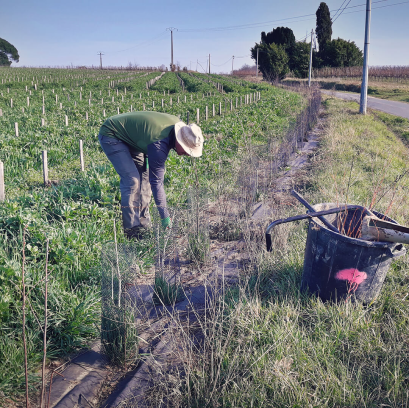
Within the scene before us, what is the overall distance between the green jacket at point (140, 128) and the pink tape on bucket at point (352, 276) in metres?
2.36

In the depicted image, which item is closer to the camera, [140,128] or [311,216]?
[311,216]

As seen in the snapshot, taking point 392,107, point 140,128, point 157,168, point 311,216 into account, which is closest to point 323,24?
point 392,107

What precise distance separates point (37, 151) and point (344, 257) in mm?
8366

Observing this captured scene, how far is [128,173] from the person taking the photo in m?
4.39

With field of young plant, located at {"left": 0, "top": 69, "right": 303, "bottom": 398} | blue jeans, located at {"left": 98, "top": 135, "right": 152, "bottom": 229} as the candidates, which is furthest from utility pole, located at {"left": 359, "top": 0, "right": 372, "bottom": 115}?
blue jeans, located at {"left": 98, "top": 135, "right": 152, "bottom": 229}

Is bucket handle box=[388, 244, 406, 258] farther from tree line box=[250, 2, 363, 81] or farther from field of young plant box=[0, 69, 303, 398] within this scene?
tree line box=[250, 2, 363, 81]

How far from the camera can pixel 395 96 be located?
29172 millimetres

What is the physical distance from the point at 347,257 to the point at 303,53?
2241 inches

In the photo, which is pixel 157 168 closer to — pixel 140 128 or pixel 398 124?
pixel 140 128

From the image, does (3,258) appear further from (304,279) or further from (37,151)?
(37,151)

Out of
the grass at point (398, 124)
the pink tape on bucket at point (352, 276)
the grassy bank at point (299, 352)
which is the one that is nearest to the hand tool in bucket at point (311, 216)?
the pink tape on bucket at point (352, 276)

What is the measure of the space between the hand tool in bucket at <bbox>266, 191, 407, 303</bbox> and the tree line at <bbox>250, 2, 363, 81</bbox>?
48.2 meters

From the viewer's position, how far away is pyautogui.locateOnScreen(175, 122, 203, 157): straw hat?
382 centimetres

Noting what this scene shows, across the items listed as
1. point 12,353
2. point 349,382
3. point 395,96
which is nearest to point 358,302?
point 349,382
